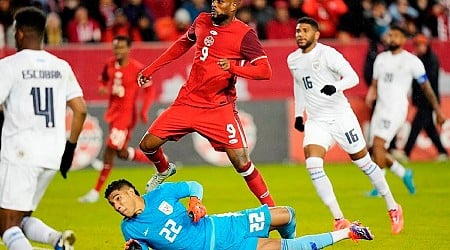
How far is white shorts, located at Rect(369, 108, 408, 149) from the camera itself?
50.2 ft

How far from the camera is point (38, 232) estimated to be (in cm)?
891

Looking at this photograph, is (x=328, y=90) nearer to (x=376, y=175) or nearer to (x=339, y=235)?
(x=376, y=175)

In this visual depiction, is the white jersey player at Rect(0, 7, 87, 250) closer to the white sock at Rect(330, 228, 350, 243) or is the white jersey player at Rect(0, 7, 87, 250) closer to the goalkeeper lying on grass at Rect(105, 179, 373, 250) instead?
the goalkeeper lying on grass at Rect(105, 179, 373, 250)

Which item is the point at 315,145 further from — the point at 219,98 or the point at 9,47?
the point at 9,47

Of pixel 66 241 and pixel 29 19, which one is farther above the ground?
pixel 29 19

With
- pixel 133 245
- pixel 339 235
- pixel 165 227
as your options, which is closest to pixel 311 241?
pixel 339 235

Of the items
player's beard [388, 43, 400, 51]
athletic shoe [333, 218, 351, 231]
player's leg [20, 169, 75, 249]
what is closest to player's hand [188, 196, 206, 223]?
player's leg [20, 169, 75, 249]

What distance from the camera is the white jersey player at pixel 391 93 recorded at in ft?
49.8

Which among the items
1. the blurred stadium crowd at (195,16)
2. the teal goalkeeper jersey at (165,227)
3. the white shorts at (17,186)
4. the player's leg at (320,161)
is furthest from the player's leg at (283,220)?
the blurred stadium crowd at (195,16)

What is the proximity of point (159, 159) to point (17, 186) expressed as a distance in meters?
3.84

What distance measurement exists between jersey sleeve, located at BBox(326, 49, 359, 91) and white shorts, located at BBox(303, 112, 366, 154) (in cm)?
Result: 49

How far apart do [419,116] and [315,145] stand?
8602mm

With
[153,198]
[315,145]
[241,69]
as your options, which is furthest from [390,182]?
[153,198]

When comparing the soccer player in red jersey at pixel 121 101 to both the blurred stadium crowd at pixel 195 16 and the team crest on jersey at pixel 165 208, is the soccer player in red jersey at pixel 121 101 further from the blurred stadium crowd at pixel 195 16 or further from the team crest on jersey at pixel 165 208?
the team crest on jersey at pixel 165 208
